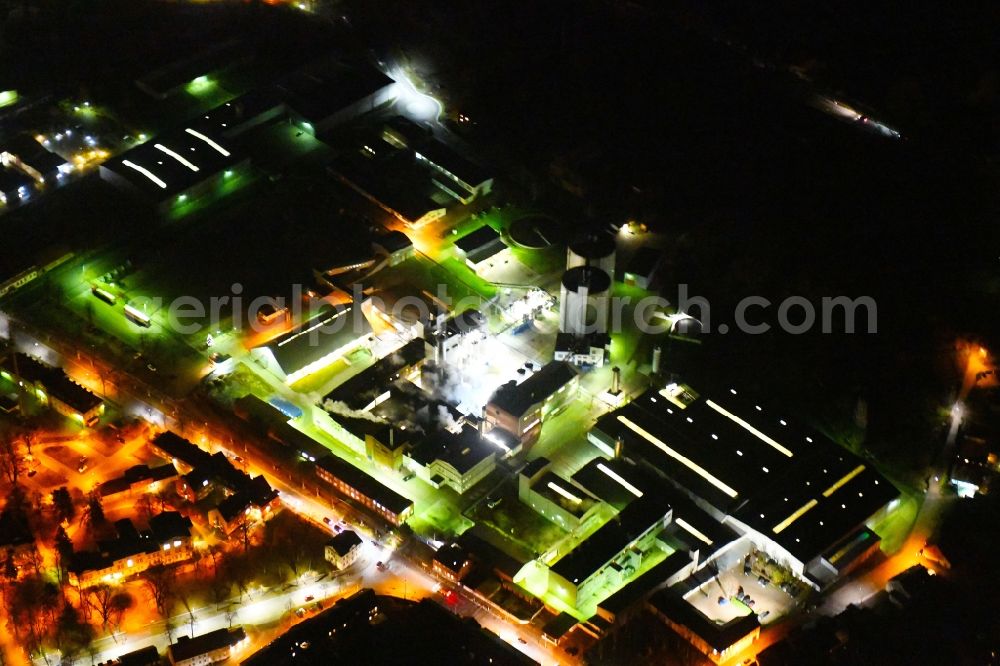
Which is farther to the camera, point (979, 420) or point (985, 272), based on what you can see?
point (985, 272)

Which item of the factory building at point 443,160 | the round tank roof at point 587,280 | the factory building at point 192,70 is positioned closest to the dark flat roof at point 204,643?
the round tank roof at point 587,280

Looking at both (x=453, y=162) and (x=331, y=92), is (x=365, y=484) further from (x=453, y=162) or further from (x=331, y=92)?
(x=331, y=92)

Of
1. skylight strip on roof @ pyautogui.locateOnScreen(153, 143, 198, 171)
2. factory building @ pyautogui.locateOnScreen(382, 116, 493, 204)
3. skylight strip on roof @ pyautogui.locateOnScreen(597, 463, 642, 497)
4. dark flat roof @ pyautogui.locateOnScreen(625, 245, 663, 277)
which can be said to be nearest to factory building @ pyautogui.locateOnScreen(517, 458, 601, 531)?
skylight strip on roof @ pyautogui.locateOnScreen(597, 463, 642, 497)

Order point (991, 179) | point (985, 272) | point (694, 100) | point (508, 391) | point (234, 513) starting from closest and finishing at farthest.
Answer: point (234, 513) → point (508, 391) → point (985, 272) → point (991, 179) → point (694, 100)

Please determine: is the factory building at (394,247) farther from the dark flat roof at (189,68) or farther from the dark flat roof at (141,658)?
the dark flat roof at (141,658)

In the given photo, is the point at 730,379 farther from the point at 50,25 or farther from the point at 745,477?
the point at 50,25

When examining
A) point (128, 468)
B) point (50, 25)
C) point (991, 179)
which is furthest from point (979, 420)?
point (50, 25)
